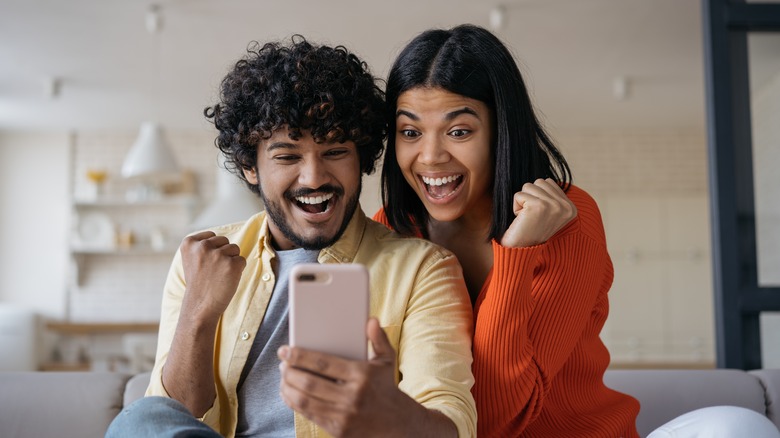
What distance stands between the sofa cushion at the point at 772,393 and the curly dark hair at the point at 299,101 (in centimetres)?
123

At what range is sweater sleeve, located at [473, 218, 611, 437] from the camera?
1.55 meters

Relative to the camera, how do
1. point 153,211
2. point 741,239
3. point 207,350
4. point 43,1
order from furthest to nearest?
point 153,211
point 43,1
point 741,239
point 207,350

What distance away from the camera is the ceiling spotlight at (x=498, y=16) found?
533cm

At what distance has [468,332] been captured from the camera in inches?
62.2

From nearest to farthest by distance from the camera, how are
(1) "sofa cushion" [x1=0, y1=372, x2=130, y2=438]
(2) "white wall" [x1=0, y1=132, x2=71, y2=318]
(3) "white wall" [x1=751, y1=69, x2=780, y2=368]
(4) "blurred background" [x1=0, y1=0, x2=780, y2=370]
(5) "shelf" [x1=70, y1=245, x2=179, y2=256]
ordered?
(1) "sofa cushion" [x1=0, y1=372, x2=130, y2=438], (3) "white wall" [x1=751, y1=69, x2=780, y2=368], (4) "blurred background" [x1=0, y1=0, x2=780, y2=370], (5) "shelf" [x1=70, y1=245, x2=179, y2=256], (2) "white wall" [x1=0, y1=132, x2=71, y2=318]

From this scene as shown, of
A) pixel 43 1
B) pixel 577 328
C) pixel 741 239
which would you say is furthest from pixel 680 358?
pixel 577 328

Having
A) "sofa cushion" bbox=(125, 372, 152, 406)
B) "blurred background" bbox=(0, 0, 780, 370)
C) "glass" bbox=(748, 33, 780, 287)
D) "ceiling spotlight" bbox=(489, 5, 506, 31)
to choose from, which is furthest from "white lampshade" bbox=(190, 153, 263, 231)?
"glass" bbox=(748, 33, 780, 287)

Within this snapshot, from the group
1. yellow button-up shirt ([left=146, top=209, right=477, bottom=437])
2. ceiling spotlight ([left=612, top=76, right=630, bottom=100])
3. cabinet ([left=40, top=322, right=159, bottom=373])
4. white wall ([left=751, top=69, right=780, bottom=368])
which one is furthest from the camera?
cabinet ([left=40, top=322, right=159, bottom=373])

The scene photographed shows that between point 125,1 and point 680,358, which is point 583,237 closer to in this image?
point 125,1

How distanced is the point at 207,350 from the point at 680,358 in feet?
27.0

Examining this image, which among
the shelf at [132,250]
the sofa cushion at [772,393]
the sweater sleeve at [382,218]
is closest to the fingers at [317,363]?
the sweater sleeve at [382,218]

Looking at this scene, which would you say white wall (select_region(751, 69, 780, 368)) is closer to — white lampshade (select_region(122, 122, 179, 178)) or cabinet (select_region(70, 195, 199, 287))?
white lampshade (select_region(122, 122, 179, 178))

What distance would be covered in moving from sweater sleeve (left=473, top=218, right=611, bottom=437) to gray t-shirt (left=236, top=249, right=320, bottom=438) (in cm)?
38

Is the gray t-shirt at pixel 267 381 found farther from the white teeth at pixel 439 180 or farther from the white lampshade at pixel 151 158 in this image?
the white lampshade at pixel 151 158
